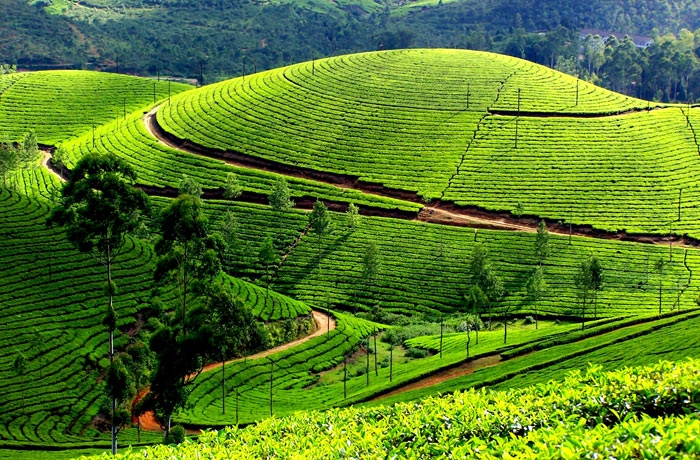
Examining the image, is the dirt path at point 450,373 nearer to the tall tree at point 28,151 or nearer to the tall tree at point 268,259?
the tall tree at point 268,259

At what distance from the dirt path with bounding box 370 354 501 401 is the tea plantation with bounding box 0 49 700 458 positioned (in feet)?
0.64

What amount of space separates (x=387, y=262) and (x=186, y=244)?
56.5 m

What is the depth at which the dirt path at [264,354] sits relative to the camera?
2207 inches

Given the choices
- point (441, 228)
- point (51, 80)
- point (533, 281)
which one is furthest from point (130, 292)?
point (51, 80)

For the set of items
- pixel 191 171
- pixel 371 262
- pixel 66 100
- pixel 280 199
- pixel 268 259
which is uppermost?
pixel 66 100

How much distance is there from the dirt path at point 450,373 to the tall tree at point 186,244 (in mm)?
18199

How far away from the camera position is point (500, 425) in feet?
72.4

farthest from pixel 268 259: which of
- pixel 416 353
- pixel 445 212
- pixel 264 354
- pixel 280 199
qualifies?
pixel 445 212

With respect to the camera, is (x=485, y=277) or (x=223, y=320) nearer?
(x=223, y=320)

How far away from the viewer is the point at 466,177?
384ft

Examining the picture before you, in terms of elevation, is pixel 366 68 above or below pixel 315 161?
above

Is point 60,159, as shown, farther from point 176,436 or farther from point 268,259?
point 176,436

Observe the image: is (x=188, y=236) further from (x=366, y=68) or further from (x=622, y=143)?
(x=366, y=68)

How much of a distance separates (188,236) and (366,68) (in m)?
118
